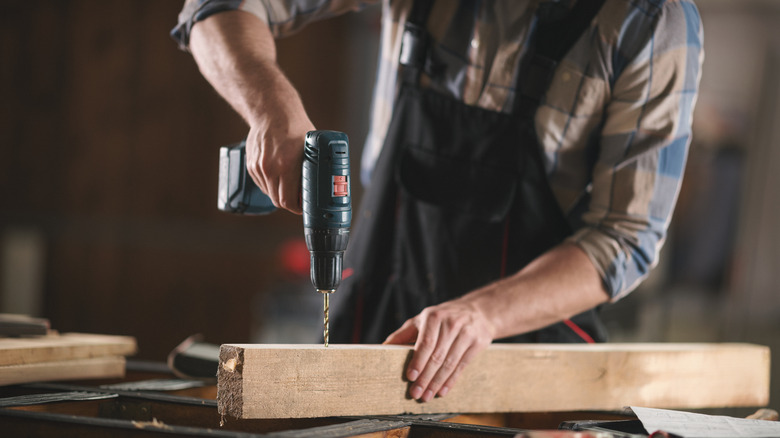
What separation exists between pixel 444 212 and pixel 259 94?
17.8 inches

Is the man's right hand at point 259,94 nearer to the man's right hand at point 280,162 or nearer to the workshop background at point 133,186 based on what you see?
the man's right hand at point 280,162

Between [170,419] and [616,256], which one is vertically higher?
[616,256]

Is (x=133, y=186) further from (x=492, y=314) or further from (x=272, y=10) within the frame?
(x=492, y=314)

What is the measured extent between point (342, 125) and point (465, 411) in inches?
146

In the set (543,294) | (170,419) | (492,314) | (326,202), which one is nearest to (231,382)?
(170,419)

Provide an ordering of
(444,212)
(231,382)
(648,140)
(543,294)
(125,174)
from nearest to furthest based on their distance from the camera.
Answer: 1. (231,382)
2. (543,294)
3. (648,140)
4. (444,212)
5. (125,174)

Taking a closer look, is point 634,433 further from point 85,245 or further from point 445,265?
point 85,245

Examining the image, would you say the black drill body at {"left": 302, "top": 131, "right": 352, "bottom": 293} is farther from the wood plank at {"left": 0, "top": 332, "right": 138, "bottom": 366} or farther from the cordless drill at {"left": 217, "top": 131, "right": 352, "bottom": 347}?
the wood plank at {"left": 0, "top": 332, "right": 138, "bottom": 366}

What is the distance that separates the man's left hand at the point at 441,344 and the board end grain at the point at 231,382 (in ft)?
0.84

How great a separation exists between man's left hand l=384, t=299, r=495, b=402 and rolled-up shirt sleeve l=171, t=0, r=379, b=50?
0.67 m

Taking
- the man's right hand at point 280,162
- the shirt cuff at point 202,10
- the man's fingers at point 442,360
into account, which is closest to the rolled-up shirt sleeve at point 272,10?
the shirt cuff at point 202,10

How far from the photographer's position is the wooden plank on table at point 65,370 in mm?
1214

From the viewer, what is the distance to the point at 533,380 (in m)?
1.25

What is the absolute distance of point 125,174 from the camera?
4.67m
